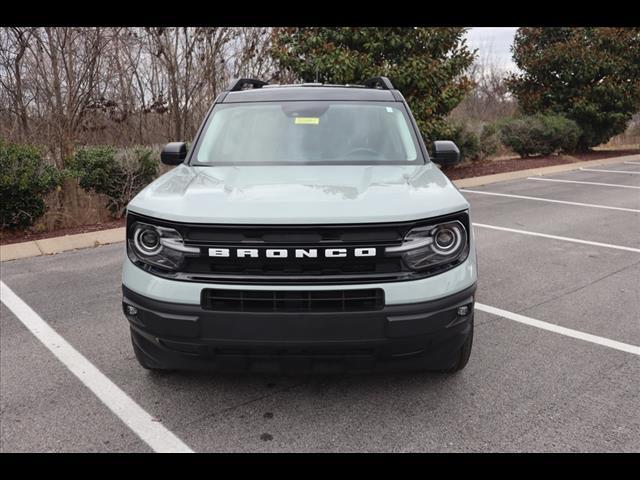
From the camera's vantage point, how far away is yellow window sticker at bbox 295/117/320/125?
4.03 meters

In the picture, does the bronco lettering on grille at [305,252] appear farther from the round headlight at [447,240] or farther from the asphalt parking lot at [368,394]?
the asphalt parking lot at [368,394]

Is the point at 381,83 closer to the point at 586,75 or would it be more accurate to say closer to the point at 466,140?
the point at 466,140

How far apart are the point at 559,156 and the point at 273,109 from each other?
55.7 ft

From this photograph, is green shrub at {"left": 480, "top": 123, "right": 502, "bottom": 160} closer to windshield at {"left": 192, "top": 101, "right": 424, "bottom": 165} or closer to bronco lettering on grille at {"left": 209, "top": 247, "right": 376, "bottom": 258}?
windshield at {"left": 192, "top": 101, "right": 424, "bottom": 165}

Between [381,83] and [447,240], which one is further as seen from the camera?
[381,83]

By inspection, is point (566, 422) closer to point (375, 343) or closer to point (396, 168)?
point (375, 343)

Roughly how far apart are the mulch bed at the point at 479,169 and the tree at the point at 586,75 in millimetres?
1551

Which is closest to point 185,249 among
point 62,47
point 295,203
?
point 295,203

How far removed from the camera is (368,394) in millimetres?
3082

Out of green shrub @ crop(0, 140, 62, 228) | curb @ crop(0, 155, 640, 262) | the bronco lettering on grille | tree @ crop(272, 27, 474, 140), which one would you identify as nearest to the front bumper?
the bronco lettering on grille

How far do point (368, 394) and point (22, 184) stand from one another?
234 inches

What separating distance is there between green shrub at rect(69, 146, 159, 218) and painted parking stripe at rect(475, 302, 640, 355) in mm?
5973

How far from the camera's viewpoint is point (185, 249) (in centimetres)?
260

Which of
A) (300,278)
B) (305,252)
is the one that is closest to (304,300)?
(300,278)
